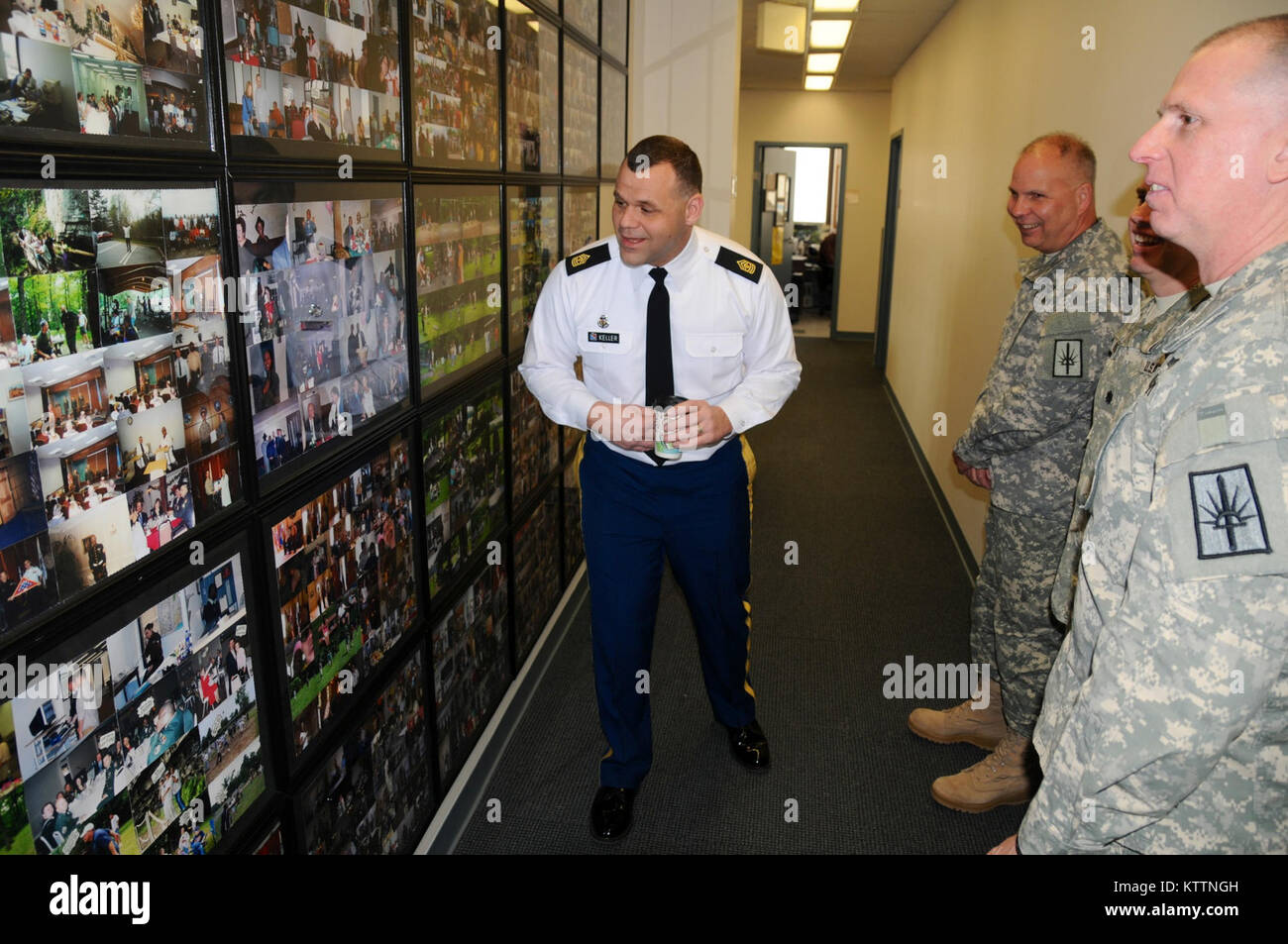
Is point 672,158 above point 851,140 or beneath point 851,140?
beneath

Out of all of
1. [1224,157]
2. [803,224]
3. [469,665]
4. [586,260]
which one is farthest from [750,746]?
[803,224]

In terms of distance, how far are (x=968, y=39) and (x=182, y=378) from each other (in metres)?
5.13

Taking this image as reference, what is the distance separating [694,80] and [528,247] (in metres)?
1.93

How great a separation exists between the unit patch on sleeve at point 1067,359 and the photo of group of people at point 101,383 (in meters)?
1.94

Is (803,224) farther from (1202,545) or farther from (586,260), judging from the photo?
(1202,545)

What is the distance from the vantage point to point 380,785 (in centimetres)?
190

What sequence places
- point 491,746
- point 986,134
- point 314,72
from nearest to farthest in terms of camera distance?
point 314,72 < point 491,746 < point 986,134

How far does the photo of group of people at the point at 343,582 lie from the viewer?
1.52 meters

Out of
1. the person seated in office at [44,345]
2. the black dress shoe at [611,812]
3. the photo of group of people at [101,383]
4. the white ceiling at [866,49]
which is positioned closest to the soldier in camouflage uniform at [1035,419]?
the black dress shoe at [611,812]

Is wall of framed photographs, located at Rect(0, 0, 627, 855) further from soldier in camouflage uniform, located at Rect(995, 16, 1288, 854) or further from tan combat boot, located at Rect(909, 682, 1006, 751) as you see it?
tan combat boot, located at Rect(909, 682, 1006, 751)

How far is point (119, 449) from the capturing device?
110cm

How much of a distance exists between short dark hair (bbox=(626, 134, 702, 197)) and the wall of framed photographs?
1.45ft
